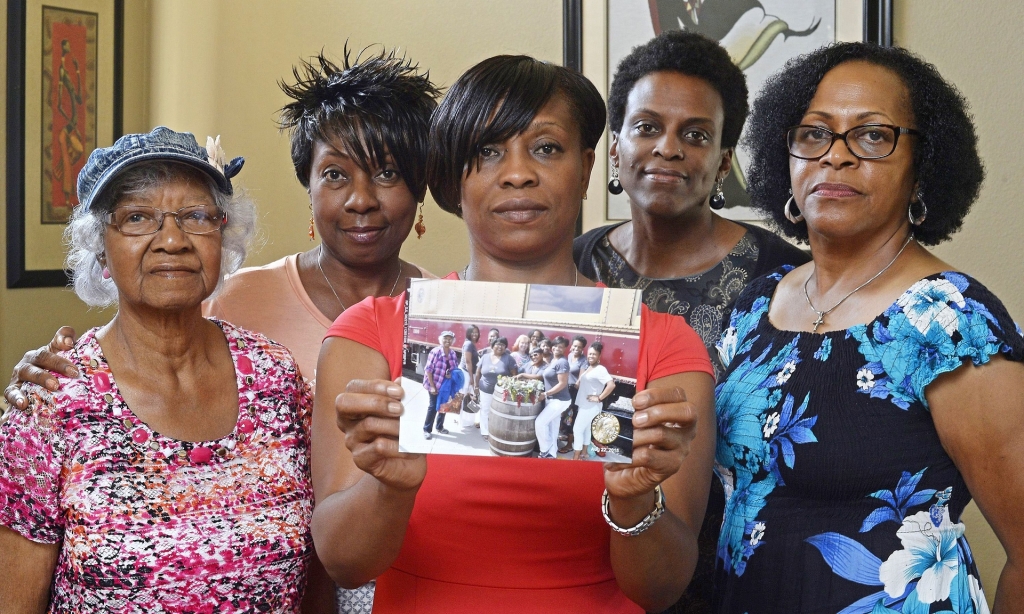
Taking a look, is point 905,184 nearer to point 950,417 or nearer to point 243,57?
point 950,417

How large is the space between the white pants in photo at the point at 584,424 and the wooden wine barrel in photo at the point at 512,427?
0.05 m

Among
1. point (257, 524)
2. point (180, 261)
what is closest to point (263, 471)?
point (257, 524)

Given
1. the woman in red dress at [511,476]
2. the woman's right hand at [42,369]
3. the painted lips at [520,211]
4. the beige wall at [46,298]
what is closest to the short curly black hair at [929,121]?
the woman in red dress at [511,476]

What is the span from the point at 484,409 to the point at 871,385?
83cm

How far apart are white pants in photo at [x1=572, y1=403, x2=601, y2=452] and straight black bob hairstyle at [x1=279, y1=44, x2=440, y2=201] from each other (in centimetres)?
127

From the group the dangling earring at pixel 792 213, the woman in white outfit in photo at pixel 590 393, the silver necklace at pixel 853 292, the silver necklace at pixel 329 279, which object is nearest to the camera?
the woman in white outfit in photo at pixel 590 393

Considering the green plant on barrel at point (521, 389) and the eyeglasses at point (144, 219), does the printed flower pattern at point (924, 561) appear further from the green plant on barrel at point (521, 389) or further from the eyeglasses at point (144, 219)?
the eyeglasses at point (144, 219)

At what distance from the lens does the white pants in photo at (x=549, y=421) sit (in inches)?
49.4

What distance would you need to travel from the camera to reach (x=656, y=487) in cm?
135

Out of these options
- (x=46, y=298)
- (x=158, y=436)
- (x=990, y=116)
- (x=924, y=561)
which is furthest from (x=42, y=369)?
(x=990, y=116)

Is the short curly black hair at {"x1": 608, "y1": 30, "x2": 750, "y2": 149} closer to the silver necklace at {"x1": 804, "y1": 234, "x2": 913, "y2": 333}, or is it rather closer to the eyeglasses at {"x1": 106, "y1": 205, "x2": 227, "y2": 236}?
the silver necklace at {"x1": 804, "y1": 234, "x2": 913, "y2": 333}

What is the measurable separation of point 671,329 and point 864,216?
22.7 inches

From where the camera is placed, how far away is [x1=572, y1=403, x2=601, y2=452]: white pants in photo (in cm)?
126

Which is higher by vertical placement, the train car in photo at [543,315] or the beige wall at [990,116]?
the beige wall at [990,116]
